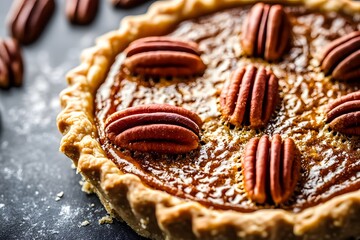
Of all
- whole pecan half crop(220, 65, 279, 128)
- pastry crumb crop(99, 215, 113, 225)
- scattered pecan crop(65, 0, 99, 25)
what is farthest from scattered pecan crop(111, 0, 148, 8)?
pastry crumb crop(99, 215, 113, 225)

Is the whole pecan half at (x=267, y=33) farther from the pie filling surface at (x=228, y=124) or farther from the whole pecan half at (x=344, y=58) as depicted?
the whole pecan half at (x=344, y=58)

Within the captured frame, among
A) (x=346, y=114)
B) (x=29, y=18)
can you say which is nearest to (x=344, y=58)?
Result: (x=346, y=114)

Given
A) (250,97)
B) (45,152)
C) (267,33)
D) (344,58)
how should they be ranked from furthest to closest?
(45,152) → (267,33) → (344,58) → (250,97)

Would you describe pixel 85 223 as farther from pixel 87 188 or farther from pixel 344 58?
pixel 344 58

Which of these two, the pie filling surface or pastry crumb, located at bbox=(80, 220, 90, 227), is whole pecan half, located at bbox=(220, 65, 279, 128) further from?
pastry crumb, located at bbox=(80, 220, 90, 227)

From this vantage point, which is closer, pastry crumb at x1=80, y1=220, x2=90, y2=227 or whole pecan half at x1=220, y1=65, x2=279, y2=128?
whole pecan half at x1=220, y1=65, x2=279, y2=128

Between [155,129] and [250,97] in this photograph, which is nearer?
[155,129]
